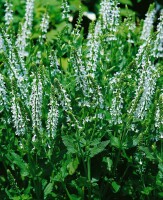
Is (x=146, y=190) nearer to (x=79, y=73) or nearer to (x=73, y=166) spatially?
(x=73, y=166)

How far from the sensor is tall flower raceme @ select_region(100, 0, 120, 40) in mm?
4082

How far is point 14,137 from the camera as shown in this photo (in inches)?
153

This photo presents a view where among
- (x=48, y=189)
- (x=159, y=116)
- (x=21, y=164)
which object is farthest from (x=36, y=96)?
(x=159, y=116)

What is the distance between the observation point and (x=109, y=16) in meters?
4.20

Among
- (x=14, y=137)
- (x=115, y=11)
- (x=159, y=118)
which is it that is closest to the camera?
(x=159, y=118)

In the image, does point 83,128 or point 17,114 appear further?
point 83,128

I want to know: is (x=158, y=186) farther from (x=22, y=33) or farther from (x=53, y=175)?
(x=22, y=33)

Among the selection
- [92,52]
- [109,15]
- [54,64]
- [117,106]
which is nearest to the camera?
[117,106]

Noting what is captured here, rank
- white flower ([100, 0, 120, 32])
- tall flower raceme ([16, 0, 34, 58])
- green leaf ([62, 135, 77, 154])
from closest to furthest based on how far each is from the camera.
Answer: green leaf ([62, 135, 77, 154]) → white flower ([100, 0, 120, 32]) → tall flower raceme ([16, 0, 34, 58])

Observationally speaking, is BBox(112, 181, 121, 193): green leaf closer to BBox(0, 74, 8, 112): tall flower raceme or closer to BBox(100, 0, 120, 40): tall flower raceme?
BBox(0, 74, 8, 112): tall flower raceme

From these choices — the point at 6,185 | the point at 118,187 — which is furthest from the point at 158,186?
the point at 6,185

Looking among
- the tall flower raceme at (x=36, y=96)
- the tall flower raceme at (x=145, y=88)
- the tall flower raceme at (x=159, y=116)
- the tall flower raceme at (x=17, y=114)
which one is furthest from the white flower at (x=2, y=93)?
the tall flower raceme at (x=159, y=116)

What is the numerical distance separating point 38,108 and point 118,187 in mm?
896

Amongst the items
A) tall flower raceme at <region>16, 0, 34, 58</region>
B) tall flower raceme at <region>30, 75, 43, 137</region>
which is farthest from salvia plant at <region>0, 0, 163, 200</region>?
tall flower raceme at <region>16, 0, 34, 58</region>
